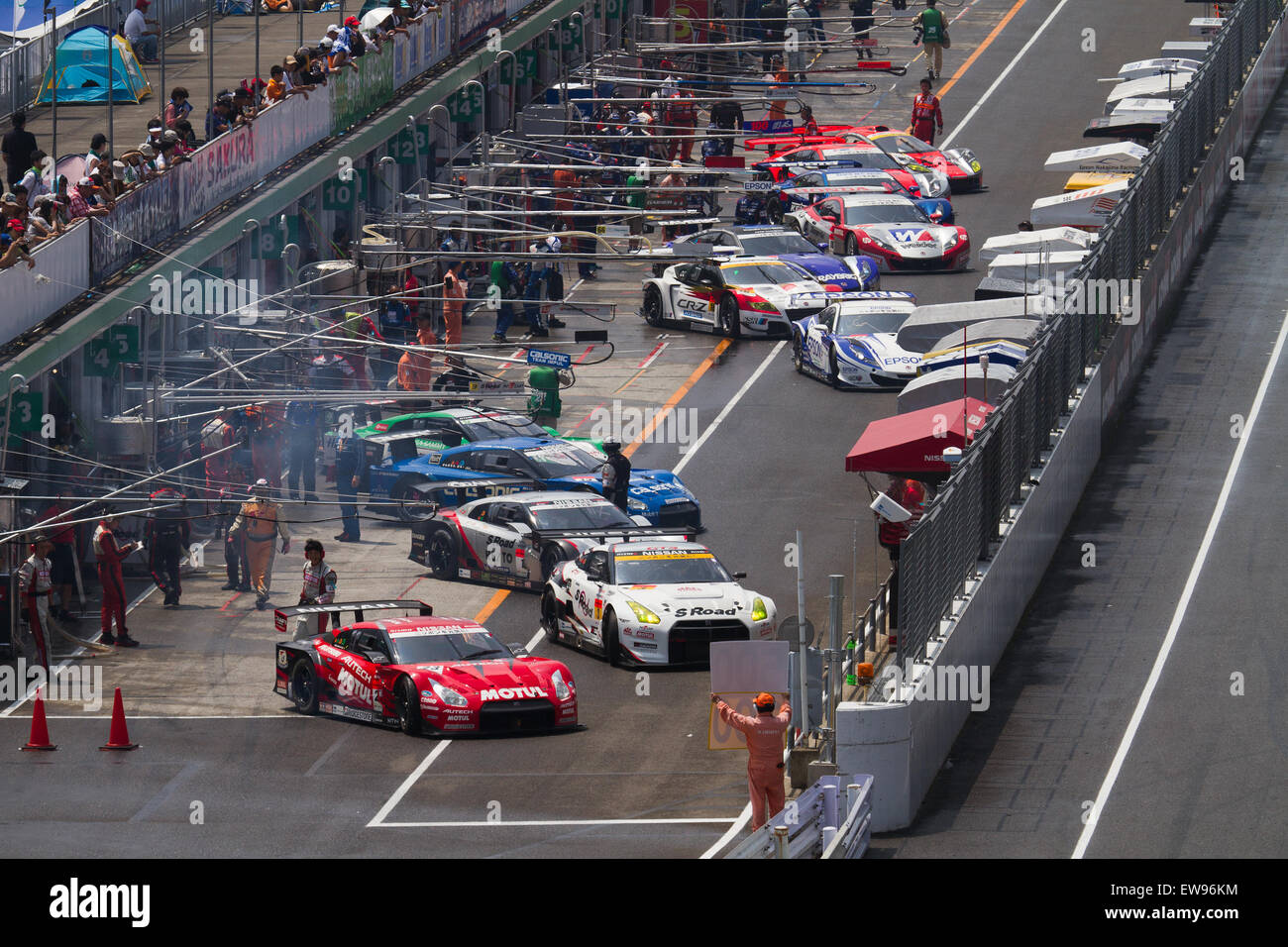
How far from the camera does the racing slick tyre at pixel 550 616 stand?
92.0ft

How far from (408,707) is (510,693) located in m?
1.05

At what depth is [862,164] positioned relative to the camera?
50156 millimetres

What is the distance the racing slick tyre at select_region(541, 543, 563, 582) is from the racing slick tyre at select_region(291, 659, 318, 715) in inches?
171

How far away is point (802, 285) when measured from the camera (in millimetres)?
41438

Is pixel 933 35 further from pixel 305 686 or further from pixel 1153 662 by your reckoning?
pixel 305 686

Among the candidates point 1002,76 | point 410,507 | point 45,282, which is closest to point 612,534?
point 410,507

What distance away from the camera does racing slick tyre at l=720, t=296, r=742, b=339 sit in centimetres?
4178

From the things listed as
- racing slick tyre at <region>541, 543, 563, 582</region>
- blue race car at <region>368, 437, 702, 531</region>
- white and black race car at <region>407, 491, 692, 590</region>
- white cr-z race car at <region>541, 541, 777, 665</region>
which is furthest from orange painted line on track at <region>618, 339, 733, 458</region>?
white cr-z race car at <region>541, 541, 777, 665</region>

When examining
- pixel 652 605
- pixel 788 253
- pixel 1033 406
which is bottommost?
pixel 652 605

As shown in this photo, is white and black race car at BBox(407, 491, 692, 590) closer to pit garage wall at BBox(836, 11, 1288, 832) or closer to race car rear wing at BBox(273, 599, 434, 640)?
race car rear wing at BBox(273, 599, 434, 640)

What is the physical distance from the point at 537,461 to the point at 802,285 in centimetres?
1039
